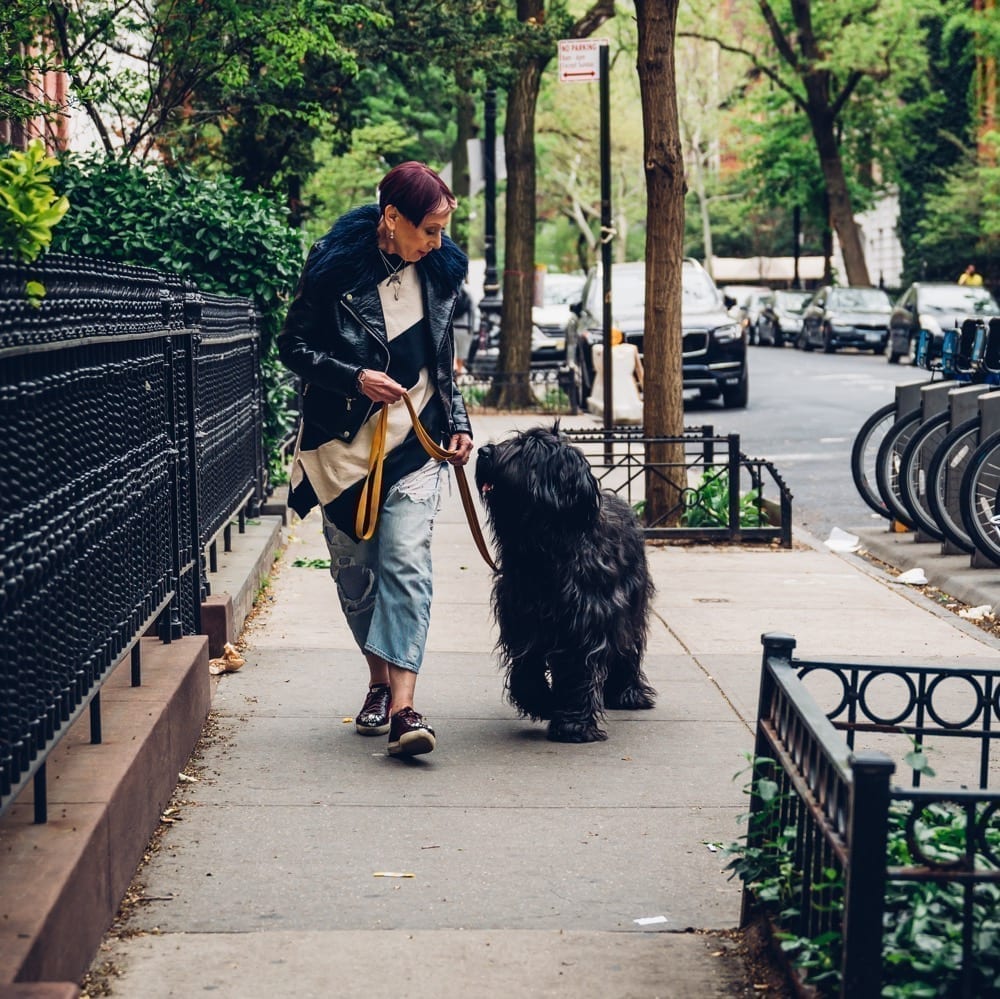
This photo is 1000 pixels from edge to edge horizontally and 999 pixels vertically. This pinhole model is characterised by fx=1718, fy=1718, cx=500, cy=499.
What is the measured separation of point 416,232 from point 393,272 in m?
0.19

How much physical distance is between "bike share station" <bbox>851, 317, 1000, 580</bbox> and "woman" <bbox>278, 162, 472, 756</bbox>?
4641 mm

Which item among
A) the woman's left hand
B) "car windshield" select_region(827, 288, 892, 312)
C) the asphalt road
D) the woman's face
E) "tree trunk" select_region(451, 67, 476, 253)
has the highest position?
"tree trunk" select_region(451, 67, 476, 253)

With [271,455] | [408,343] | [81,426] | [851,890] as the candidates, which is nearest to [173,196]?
[271,455]

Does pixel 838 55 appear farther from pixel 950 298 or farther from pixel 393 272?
pixel 393 272

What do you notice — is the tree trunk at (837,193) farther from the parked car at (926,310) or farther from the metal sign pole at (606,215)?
the metal sign pole at (606,215)

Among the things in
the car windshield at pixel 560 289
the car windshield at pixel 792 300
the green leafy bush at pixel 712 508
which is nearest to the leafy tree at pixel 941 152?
the car windshield at pixel 792 300

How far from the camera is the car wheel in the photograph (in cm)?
2520

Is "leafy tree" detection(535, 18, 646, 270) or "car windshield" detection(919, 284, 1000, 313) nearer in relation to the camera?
"car windshield" detection(919, 284, 1000, 313)

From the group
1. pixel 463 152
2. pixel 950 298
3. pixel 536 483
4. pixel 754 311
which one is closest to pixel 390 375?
pixel 536 483

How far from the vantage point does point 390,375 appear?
5785 millimetres

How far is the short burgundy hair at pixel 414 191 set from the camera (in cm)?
557

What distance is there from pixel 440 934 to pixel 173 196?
752cm

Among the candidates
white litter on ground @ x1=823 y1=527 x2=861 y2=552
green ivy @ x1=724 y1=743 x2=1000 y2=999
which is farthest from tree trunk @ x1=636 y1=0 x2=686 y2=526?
green ivy @ x1=724 y1=743 x2=1000 y2=999

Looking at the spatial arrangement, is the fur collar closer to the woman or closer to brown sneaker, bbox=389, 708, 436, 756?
the woman
